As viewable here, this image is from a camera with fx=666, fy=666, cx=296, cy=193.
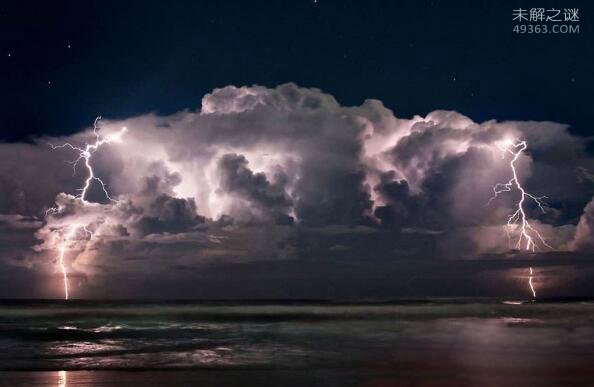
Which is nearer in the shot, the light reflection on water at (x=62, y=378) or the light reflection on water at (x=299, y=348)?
the light reflection on water at (x=62, y=378)

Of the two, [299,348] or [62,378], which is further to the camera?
[299,348]

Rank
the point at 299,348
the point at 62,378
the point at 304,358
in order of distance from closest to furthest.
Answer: the point at 62,378 < the point at 304,358 < the point at 299,348

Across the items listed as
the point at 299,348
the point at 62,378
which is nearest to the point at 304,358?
the point at 299,348

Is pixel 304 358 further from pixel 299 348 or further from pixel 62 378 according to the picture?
pixel 62 378

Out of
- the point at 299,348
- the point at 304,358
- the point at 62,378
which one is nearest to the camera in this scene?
the point at 62,378

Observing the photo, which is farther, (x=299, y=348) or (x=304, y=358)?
(x=299, y=348)

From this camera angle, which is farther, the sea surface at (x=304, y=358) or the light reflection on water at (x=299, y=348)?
the light reflection on water at (x=299, y=348)

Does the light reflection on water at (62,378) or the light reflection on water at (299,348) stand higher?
the light reflection on water at (62,378)

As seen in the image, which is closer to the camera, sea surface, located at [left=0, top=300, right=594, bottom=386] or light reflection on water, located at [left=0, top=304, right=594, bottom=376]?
sea surface, located at [left=0, top=300, right=594, bottom=386]

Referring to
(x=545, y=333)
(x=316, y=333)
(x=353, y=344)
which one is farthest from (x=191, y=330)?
(x=545, y=333)

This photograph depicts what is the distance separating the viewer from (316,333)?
2684 centimetres

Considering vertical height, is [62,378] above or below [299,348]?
above

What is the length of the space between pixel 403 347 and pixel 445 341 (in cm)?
250

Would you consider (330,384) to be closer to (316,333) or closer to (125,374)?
(125,374)
